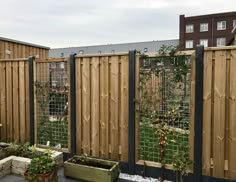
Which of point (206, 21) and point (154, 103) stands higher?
point (206, 21)

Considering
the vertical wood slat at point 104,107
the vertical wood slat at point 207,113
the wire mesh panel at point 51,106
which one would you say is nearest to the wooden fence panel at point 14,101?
the wire mesh panel at point 51,106

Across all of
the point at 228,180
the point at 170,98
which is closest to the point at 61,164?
the point at 170,98

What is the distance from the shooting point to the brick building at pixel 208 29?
2525 cm

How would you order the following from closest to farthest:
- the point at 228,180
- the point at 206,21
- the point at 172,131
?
the point at 228,180 → the point at 172,131 → the point at 206,21

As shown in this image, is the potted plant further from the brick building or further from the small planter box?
the brick building

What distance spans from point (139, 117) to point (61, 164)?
157 centimetres

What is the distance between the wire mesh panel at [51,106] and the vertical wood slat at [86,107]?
1.71 ft

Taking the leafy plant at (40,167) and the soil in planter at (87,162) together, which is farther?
the soil in planter at (87,162)

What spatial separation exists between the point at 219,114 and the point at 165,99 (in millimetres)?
719

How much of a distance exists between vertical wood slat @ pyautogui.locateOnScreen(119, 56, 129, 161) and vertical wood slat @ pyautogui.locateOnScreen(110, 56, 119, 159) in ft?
0.27

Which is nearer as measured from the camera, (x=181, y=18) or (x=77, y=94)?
(x=77, y=94)

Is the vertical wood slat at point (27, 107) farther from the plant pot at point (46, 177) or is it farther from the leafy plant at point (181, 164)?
the leafy plant at point (181, 164)

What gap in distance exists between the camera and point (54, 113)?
13.6 ft

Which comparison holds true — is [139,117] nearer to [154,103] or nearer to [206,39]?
[154,103]
